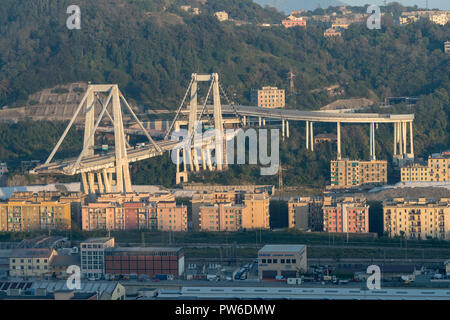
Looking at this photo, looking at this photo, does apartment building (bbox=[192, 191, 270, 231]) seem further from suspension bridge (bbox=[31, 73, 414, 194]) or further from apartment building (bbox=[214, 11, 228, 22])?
apartment building (bbox=[214, 11, 228, 22])

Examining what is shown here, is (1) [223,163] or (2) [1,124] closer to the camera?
(1) [223,163]

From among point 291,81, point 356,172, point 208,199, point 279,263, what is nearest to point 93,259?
point 279,263

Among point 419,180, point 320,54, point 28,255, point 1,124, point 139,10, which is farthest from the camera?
point 139,10

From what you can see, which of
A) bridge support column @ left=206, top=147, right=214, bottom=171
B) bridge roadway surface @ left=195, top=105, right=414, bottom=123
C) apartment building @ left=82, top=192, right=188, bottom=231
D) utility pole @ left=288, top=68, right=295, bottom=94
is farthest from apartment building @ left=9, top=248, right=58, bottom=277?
utility pole @ left=288, top=68, right=295, bottom=94

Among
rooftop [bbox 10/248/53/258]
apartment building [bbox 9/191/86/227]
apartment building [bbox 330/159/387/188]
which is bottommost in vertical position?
rooftop [bbox 10/248/53/258]

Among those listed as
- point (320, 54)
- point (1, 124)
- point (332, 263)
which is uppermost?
point (320, 54)

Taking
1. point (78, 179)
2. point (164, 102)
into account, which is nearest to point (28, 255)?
point (78, 179)

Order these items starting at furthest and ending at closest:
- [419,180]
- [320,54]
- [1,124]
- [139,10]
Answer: [139,10] → [320,54] → [1,124] → [419,180]

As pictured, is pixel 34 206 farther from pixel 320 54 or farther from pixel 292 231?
pixel 320 54
